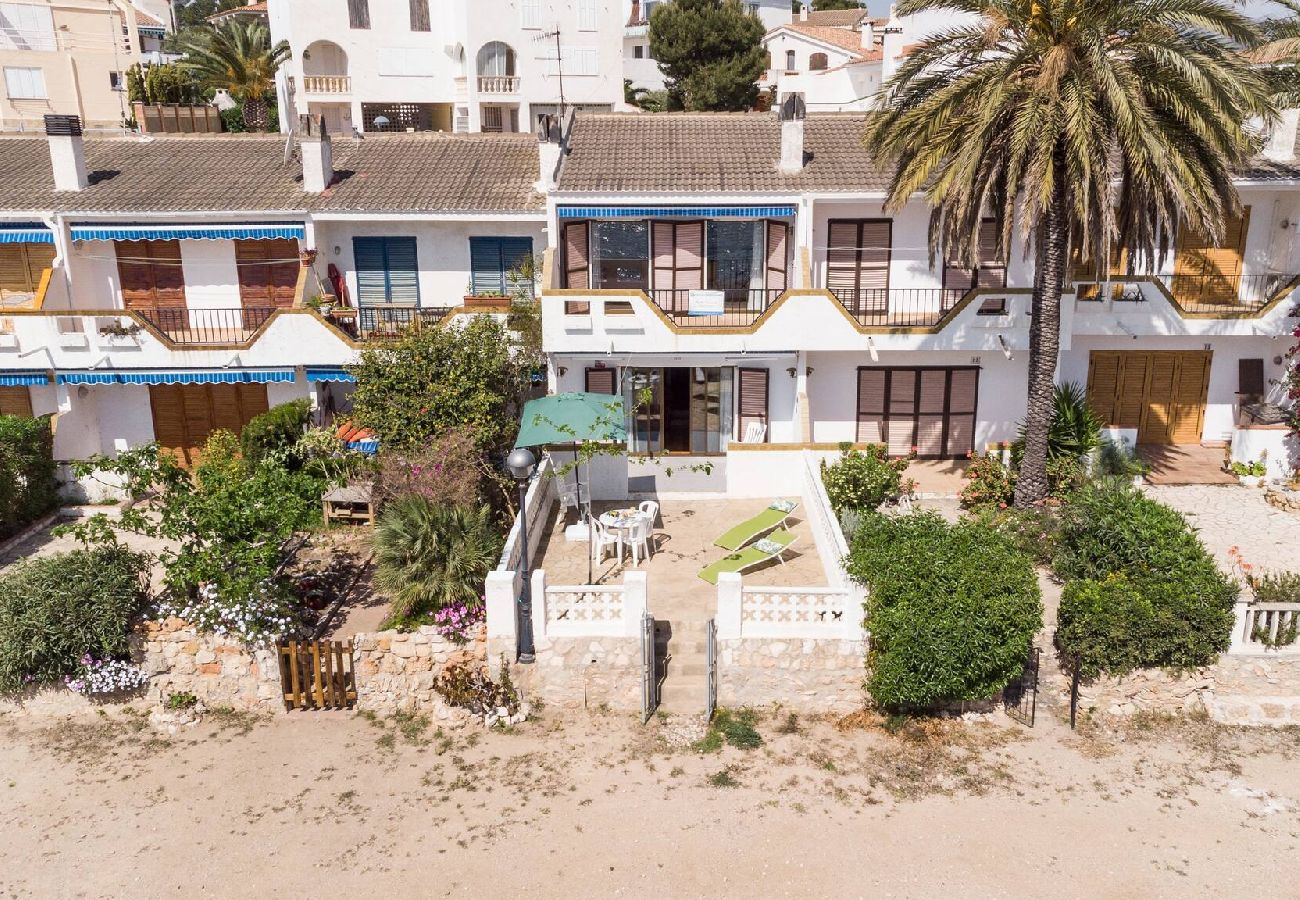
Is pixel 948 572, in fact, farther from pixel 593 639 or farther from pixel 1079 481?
pixel 1079 481

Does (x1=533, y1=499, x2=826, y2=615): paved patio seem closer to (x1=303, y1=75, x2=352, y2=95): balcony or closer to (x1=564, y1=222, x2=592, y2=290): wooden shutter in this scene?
(x1=564, y1=222, x2=592, y2=290): wooden shutter

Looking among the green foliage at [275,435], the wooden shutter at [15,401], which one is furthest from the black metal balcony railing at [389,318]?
the wooden shutter at [15,401]

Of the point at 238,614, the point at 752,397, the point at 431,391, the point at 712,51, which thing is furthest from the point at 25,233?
the point at 712,51

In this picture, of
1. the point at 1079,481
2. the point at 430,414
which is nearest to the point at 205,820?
the point at 430,414

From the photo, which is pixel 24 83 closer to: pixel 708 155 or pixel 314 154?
pixel 314 154

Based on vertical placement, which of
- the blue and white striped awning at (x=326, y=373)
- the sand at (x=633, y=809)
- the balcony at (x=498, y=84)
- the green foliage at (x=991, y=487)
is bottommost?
the sand at (x=633, y=809)

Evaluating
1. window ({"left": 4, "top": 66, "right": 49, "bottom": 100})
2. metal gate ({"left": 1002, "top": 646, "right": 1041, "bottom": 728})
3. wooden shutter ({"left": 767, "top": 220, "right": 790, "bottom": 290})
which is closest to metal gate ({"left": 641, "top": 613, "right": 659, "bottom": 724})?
metal gate ({"left": 1002, "top": 646, "right": 1041, "bottom": 728})

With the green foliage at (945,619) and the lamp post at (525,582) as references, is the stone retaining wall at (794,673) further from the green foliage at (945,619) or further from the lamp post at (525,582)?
the lamp post at (525,582)
